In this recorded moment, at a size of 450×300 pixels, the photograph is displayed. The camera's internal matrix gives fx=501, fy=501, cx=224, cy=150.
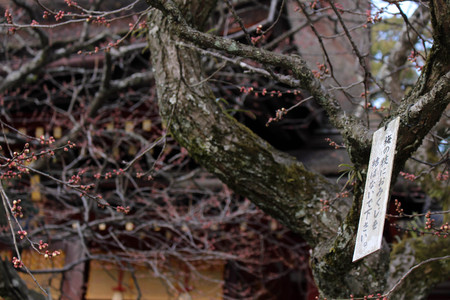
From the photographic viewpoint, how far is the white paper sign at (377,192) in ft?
5.03

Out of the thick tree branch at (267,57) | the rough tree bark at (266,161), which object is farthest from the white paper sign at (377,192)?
the rough tree bark at (266,161)

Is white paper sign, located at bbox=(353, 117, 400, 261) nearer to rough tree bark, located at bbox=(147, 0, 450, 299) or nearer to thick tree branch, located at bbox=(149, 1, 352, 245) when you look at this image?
rough tree bark, located at bbox=(147, 0, 450, 299)

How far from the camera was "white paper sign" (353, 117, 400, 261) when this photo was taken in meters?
1.53

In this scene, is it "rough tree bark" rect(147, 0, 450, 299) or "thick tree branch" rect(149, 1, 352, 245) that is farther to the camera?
"thick tree branch" rect(149, 1, 352, 245)

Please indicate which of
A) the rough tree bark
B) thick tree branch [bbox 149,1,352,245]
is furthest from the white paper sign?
thick tree branch [bbox 149,1,352,245]

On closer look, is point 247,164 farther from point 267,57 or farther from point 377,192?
point 377,192

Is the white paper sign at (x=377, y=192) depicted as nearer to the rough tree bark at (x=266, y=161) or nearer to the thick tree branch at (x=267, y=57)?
the thick tree branch at (x=267, y=57)

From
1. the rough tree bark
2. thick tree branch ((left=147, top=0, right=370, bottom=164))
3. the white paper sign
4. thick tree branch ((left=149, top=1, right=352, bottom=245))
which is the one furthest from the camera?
thick tree branch ((left=149, top=1, right=352, bottom=245))

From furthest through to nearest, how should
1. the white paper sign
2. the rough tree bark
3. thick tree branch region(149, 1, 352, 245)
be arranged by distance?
thick tree branch region(149, 1, 352, 245) < the rough tree bark < the white paper sign

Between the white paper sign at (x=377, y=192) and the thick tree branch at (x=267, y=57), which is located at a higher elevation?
the thick tree branch at (x=267, y=57)

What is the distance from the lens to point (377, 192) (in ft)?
5.30

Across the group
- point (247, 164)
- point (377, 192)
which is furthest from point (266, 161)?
point (377, 192)

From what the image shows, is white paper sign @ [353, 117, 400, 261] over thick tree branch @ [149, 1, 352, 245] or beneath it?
beneath

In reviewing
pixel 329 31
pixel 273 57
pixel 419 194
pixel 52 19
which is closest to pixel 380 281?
pixel 273 57
